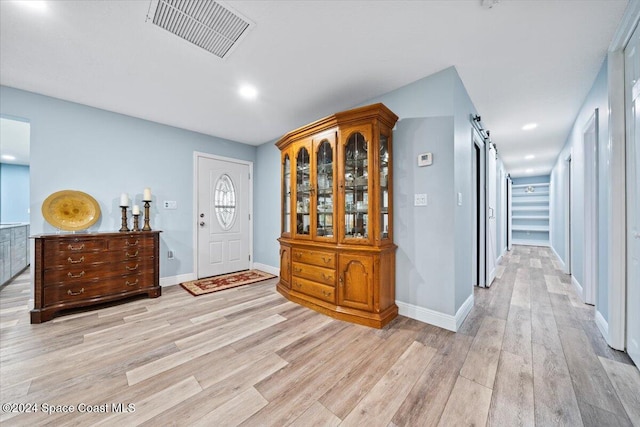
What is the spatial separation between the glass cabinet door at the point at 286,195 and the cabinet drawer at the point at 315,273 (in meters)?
0.55

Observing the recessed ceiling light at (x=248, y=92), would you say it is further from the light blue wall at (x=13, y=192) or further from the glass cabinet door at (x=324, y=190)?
the light blue wall at (x=13, y=192)

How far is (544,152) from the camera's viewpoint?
533 cm

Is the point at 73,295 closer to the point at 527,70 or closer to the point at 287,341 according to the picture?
the point at 287,341

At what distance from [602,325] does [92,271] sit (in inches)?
200

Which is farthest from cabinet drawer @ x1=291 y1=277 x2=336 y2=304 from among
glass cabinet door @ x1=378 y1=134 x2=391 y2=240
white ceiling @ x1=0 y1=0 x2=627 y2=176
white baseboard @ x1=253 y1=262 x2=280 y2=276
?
white ceiling @ x1=0 y1=0 x2=627 y2=176

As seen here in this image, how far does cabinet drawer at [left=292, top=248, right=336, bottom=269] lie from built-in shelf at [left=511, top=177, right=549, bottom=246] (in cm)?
948

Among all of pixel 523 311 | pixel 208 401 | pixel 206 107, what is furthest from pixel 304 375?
pixel 206 107

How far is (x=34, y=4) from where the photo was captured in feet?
5.09

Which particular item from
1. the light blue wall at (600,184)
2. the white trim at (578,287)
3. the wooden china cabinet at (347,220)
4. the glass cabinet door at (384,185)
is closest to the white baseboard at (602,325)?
the light blue wall at (600,184)

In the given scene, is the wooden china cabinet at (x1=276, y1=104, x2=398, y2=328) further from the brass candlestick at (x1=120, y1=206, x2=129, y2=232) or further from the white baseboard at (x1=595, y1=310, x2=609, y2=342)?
the brass candlestick at (x1=120, y1=206, x2=129, y2=232)

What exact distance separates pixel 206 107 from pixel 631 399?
4.41 m

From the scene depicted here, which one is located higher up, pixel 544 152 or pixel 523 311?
pixel 544 152

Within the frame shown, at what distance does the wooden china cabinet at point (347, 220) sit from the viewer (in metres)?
2.34

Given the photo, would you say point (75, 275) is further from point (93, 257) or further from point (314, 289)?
point (314, 289)
